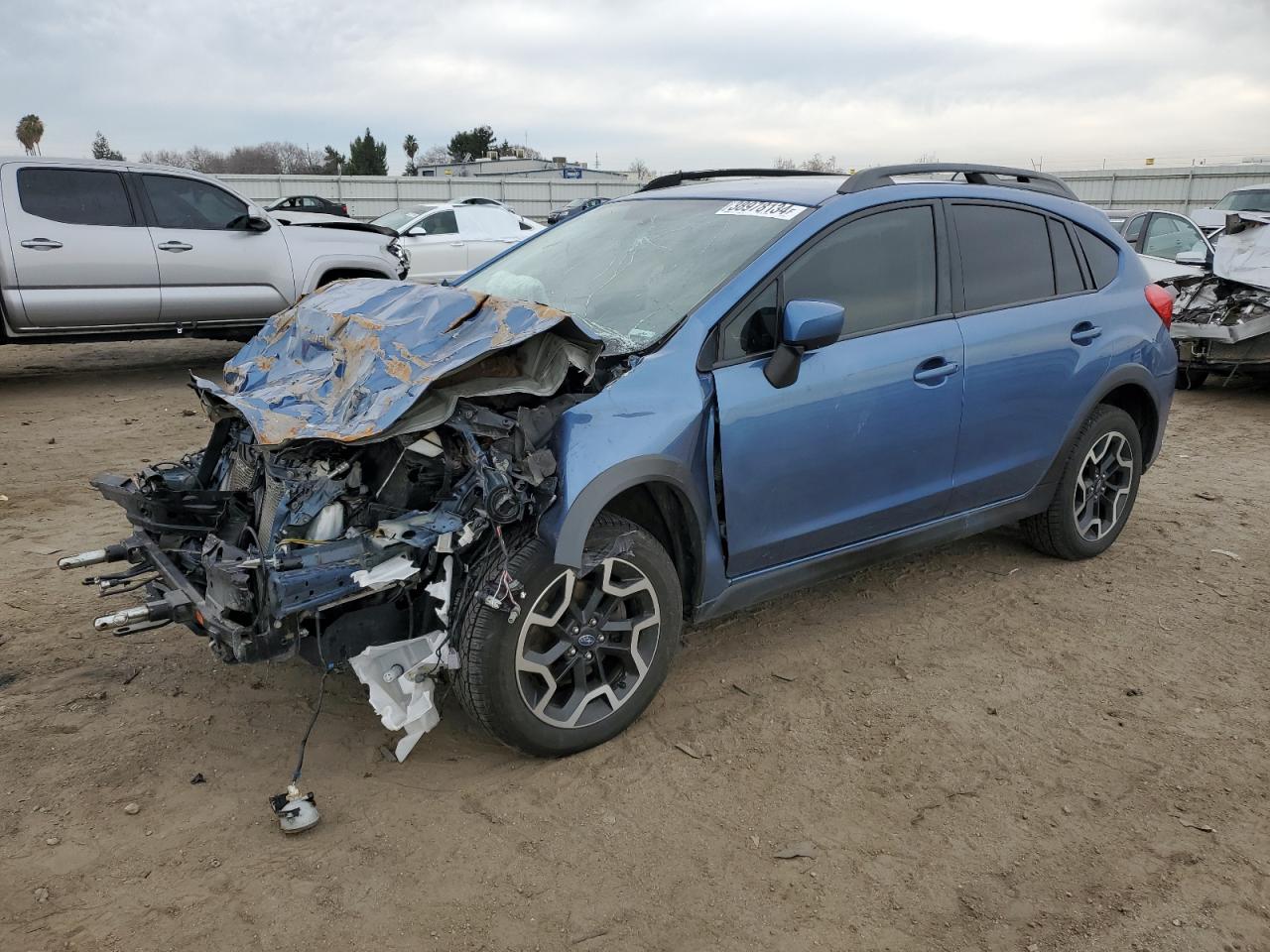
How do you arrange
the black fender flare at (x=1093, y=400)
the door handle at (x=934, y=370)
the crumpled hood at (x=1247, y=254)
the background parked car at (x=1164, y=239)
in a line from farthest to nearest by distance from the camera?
the background parked car at (x=1164, y=239) < the crumpled hood at (x=1247, y=254) < the black fender flare at (x=1093, y=400) < the door handle at (x=934, y=370)

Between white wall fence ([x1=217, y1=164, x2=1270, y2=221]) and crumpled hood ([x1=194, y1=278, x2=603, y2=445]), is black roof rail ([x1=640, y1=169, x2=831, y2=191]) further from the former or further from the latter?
white wall fence ([x1=217, y1=164, x2=1270, y2=221])

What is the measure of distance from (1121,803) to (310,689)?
9.23 ft

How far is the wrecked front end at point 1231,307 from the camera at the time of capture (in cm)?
883

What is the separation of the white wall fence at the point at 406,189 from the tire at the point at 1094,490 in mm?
21777

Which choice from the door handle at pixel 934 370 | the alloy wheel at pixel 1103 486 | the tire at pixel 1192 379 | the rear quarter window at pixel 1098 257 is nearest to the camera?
the door handle at pixel 934 370

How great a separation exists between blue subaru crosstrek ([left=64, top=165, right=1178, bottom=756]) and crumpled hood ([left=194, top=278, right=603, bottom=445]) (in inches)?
0.5

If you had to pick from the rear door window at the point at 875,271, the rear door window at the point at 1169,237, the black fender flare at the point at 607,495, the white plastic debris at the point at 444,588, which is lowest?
the white plastic debris at the point at 444,588

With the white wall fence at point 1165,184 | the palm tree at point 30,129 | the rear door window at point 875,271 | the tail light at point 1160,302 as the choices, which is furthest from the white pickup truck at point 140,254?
Answer: the palm tree at point 30,129

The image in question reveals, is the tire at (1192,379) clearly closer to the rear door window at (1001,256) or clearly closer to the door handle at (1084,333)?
the door handle at (1084,333)

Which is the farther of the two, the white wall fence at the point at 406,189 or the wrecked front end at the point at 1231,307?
the white wall fence at the point at 406,189

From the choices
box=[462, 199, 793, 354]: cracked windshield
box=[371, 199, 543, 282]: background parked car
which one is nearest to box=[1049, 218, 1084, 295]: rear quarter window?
box=[462, 199, 793, 354]: cracked windshield

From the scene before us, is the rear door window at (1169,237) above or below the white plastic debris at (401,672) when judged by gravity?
above

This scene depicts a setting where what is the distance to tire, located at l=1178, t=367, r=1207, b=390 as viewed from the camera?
33.0ft

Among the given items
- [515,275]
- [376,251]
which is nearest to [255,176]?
[376,251]
